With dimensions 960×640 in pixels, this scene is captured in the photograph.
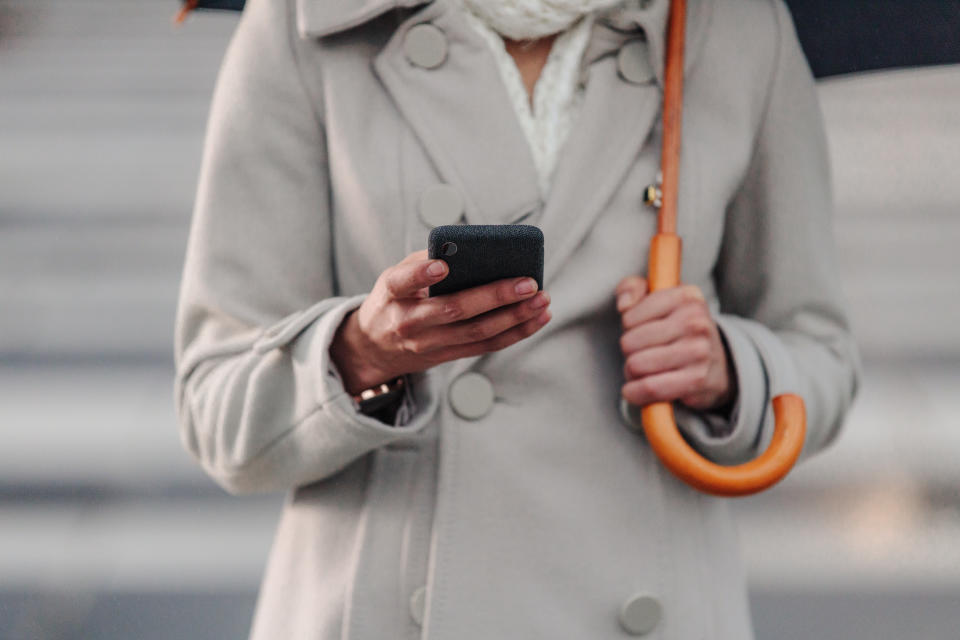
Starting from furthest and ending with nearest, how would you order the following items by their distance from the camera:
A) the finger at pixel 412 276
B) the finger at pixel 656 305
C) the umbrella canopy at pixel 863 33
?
the umbrella canopy at pixel 863 33 → the finger at pixel 656 305 → the finger at pixel 412 276

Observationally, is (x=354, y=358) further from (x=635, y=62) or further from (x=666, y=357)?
(x=635, y=62)

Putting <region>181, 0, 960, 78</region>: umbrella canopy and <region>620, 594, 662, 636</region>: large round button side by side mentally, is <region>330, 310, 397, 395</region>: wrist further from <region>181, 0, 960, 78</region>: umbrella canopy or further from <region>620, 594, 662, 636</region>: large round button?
<region>181, 0, 960, 78</region>: umbrella canopy

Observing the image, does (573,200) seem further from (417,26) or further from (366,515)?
(366,515)

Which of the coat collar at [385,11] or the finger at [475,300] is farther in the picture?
the coat collar at [385,11]

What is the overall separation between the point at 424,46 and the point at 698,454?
1.64 feet

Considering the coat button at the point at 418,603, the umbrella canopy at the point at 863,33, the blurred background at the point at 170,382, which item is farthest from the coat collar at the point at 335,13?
the blurred background at the point at 170,382

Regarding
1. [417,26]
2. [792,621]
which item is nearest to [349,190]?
[417,26]

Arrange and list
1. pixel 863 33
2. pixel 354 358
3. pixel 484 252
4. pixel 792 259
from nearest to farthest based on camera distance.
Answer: pixel 484 252, pixel 354 358, pixel 792 259, pixel 863 33

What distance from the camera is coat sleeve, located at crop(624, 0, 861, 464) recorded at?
1070 mm

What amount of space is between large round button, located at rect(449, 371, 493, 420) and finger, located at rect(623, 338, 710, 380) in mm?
143

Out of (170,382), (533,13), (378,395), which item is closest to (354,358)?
(378,395)

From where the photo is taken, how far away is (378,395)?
35.2 inches

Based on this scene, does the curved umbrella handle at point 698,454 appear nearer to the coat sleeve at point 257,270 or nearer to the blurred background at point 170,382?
the coat sleeve at point 257,270

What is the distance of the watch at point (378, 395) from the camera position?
35.2 inches
